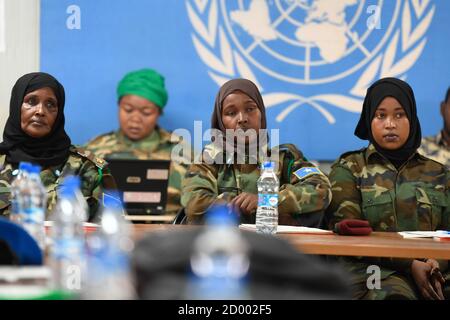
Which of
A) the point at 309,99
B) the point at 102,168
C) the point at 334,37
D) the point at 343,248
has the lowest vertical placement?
the point at 343,248

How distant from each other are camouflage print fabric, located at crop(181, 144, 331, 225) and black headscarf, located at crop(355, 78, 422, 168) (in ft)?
1.19

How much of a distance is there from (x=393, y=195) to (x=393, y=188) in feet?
0.12

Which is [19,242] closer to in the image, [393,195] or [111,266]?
[111,266]

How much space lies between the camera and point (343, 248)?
2.29 meters

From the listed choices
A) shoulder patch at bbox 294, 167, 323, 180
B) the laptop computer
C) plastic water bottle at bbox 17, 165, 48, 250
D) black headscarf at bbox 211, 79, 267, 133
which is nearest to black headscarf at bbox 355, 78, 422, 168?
shoulder patch at bbox 294, 167, 323, 180

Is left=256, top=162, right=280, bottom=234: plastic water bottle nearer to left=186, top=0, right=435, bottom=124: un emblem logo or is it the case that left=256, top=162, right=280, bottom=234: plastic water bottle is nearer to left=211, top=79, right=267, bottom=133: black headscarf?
left=211, top=79, right=267, bottom=133: black headscarf

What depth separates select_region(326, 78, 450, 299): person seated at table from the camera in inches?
110

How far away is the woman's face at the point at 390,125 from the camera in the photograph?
125 inches

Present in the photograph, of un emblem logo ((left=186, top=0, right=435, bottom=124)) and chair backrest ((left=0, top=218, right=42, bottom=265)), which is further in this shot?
un emblem logo ((left=186, top=0, right=435, bottom=124))

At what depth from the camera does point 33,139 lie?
10.7 ft

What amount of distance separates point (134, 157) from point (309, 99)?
1.15 meters

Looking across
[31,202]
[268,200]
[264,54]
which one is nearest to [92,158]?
[268,200]

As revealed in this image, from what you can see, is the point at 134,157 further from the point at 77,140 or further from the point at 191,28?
the point at 191,28
